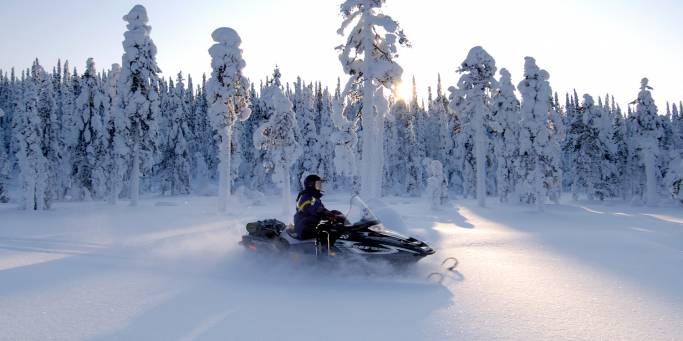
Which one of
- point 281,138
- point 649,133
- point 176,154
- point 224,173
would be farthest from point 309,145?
point 649,133

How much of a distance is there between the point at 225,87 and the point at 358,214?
2202 cm

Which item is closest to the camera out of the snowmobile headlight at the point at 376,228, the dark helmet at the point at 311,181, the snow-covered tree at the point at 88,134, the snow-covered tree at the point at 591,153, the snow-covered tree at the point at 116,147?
the snowmobile headlight at the point at 376,228

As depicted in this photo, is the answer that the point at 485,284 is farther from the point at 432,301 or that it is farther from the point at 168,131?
the point at 168,131

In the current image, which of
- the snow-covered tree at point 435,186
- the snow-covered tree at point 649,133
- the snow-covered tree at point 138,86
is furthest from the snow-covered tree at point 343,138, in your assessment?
the snow-covered tree at point 649,133

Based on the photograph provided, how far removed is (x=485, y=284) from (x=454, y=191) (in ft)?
186

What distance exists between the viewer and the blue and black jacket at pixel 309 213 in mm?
8148

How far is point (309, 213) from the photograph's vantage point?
26.8 feet

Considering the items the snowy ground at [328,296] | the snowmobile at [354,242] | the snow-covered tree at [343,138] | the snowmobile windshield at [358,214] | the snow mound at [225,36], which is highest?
the snow mound at [225,36]

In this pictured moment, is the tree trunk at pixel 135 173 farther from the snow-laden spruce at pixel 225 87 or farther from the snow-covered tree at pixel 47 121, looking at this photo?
the snow-laden spruce at pixel 225 87

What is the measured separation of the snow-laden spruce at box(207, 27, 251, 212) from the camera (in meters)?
27.8

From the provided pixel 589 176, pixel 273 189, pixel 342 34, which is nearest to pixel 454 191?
pixel 589 176

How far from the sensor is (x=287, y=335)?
4.70 meters

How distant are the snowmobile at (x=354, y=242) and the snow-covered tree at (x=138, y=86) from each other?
1061 inches

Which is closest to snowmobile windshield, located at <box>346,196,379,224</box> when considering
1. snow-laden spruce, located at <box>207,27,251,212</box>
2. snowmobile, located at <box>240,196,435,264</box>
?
snowmobile, located at <box>240,196,435,264</box>
